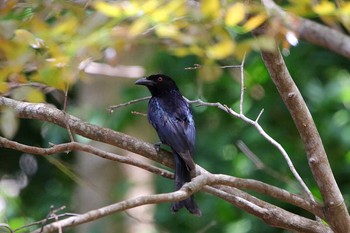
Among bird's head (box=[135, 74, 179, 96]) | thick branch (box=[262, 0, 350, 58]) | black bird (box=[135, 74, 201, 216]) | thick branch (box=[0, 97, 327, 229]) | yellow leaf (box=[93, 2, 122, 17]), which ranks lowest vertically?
bird's head (box=[135, 74, 179, 96])

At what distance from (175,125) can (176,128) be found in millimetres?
45

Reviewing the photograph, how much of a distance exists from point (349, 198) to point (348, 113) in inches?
34.5

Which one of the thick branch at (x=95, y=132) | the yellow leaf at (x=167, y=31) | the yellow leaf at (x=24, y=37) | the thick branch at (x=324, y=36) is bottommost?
the thick branch at (x=95, y=132)

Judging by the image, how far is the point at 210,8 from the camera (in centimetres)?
260

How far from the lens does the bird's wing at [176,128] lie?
5383 mm

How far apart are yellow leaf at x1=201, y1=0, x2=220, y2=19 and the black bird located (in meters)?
2.17

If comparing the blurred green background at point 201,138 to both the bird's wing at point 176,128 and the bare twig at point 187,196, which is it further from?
the bare twig at point 187,196

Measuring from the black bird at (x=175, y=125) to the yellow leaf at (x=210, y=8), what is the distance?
217 centimetres

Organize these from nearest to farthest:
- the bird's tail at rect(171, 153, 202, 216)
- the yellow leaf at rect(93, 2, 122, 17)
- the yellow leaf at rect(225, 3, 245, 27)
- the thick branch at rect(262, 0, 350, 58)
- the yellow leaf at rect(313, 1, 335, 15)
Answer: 1. the yellow leaf at rect(93, 2, 122, 17)
2. the yellow leaf at rect(225, 3, 245, 27)
3. the yellow leaf at rect(313, 1, 335, 15)
4. the thick branch at rect(262, 0, 350, 58)
5. the bird's tail at rect(171, 153, 202, 216)

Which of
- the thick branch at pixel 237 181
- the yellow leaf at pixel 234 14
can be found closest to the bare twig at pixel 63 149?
the thick branch at pixel 237 181

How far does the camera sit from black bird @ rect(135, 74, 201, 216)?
4.89 m

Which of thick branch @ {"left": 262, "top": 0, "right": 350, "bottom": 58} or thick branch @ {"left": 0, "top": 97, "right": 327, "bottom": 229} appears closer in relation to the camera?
thick branch @ {"left": 262, "top": 0, "right": 350, "bottom": 58}

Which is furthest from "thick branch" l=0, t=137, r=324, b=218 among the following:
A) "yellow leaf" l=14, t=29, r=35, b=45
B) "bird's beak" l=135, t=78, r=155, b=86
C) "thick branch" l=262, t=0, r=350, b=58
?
"bird's beak" l=135, t=78, r=155, b=86

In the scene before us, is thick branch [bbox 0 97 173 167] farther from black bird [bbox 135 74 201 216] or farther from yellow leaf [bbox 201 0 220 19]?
yellow leaf [bbox 201 0 220 19]
